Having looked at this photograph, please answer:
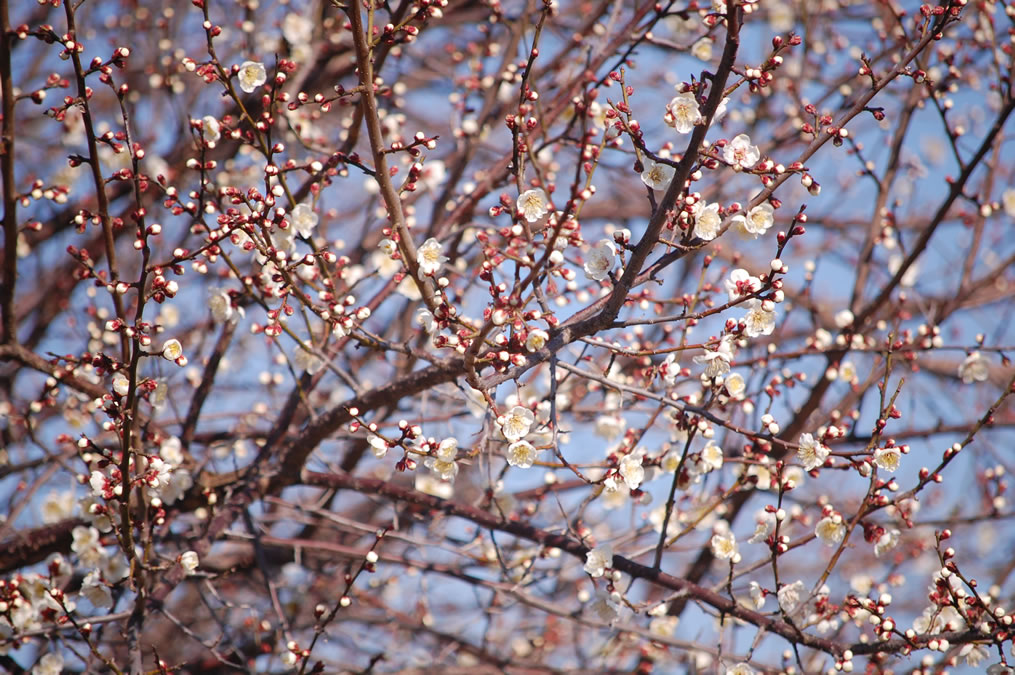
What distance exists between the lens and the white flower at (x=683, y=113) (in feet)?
7.48

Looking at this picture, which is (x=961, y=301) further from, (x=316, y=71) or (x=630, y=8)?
(x=316, y=71)

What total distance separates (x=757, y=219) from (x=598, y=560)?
1327 mm

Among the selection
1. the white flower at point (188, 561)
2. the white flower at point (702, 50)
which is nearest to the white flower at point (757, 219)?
the white flower at point (702, 50)

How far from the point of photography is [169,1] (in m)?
5.42

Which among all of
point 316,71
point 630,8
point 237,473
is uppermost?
point 630,8

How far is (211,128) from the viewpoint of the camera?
2.81 m

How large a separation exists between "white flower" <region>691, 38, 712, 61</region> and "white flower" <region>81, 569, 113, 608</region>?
344cm

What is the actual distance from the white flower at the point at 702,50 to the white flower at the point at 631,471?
219 centimetres

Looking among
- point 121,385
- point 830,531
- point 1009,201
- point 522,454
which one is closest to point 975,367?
point 830,531

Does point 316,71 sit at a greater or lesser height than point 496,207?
greater

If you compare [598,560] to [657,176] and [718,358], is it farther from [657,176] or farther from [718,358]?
[657,176]

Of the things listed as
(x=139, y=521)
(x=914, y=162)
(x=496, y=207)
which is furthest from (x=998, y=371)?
(x=139, y=521)

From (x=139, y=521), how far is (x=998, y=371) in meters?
5.66

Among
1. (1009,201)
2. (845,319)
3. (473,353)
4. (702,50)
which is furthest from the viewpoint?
(1009,201)
